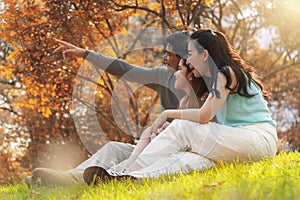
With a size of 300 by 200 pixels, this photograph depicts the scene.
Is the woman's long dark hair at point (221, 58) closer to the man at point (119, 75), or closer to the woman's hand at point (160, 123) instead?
the woman's hand at point (160, 123)

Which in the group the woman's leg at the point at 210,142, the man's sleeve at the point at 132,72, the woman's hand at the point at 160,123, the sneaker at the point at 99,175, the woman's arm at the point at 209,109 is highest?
the man's sleeve at the point at 132,72

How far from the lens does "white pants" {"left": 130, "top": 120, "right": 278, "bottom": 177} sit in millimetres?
2977

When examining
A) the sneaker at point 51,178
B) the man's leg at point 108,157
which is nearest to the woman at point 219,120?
the man's leg at point 108,157

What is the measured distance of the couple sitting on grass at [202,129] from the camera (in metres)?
2.99

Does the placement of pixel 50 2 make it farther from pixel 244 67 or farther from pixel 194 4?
pixel 244 67

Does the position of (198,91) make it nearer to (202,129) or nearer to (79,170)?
(202,129)

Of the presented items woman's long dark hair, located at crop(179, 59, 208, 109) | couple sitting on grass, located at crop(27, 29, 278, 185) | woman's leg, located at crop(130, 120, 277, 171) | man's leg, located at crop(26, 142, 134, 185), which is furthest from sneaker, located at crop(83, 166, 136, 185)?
woman's long dark hair, located at crop(179, 59, 208, 109)

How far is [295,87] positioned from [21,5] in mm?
6561

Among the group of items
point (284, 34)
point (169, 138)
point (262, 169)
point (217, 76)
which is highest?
point (284, 34)

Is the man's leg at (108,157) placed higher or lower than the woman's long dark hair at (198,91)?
lower

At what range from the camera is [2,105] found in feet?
31.0

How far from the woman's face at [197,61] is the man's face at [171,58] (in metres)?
0.64

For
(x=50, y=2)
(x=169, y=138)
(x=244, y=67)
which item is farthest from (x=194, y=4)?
(x=169, y=138)

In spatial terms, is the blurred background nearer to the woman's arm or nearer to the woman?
the woman
